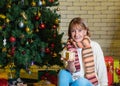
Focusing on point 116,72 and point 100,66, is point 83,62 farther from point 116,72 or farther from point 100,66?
point 116,72

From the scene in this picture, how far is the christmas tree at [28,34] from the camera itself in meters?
3.42

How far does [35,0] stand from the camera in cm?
353

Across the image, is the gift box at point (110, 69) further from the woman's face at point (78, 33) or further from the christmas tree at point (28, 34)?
the woman's face at point (78, 33)

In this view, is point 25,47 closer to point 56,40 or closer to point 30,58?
point 30,58

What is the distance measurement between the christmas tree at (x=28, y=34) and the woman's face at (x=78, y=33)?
0.67 meters

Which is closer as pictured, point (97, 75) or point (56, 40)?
point (97, 75)

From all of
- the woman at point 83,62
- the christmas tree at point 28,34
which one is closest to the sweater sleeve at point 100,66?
the woman at point 83,62

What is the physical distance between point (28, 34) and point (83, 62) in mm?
821

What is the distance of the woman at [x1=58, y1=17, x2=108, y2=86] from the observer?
9.56 feet

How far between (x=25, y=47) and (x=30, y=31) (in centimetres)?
22

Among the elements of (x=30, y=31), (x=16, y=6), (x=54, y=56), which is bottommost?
(x=54, y=56)

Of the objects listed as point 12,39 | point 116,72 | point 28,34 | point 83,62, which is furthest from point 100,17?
point 83,62

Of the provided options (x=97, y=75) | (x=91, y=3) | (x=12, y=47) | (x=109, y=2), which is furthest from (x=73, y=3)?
(x=97, y=75)

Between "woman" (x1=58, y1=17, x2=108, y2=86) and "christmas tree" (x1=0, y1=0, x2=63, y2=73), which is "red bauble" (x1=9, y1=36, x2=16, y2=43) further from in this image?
"woman" (x1=58, y1=17, x2=108, y2=86)
